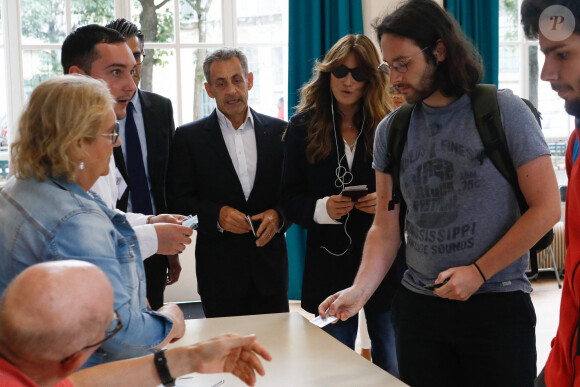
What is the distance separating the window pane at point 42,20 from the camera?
214 inches

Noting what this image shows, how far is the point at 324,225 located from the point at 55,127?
150 centimetres

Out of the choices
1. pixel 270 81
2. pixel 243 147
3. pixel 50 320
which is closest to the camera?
pixel 50 320

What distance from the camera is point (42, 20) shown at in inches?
215

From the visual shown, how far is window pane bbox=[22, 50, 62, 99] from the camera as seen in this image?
5.49m

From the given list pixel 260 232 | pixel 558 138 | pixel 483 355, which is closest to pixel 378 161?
pixel 483 355

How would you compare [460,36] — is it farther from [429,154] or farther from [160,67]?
[160,67]

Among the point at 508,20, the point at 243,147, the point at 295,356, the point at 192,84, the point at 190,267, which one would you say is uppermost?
the point at 508,20

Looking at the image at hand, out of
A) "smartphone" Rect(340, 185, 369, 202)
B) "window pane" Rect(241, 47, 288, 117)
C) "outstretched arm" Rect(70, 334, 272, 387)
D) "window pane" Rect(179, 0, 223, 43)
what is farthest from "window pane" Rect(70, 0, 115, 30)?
"outstretched arm" Rect(70, 334, 272, 387)

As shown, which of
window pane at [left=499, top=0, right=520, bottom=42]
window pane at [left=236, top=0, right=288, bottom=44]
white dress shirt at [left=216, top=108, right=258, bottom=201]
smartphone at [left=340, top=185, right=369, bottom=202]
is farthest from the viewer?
window pane at [left=499, top=0, right=520, bottom=42]

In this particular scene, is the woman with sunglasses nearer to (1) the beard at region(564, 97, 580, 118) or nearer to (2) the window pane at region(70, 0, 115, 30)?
(1) the beard at region(564, 97, 580, 118)

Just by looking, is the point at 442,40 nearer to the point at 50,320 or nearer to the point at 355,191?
the point at 355,191

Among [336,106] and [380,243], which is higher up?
[336,106]

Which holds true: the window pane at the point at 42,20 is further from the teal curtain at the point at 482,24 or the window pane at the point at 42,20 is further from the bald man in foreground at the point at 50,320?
the bald man in foreground at the point at 50,320

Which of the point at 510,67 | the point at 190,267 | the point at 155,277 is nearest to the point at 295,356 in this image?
the point at 155,277
